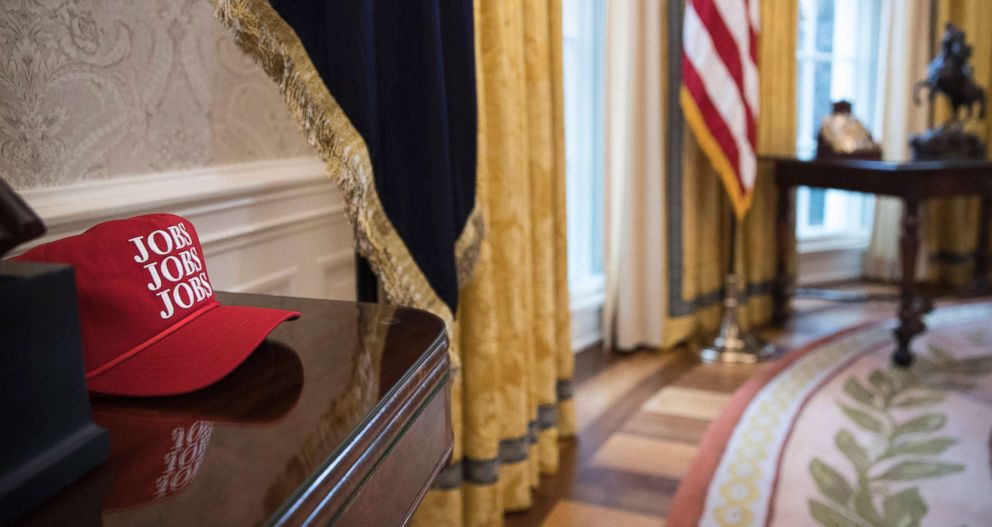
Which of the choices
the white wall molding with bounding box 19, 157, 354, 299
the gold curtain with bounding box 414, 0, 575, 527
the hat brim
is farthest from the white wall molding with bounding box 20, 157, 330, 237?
the hat brim

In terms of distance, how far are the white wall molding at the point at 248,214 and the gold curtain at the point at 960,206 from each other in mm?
3309

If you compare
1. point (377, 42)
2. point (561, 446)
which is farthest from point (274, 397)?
point (561, 446)

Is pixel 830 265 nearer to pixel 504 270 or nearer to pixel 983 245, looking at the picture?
pixel 983 245

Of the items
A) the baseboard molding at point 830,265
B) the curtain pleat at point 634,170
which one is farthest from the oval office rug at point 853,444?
the baseboard molding at point 830,265

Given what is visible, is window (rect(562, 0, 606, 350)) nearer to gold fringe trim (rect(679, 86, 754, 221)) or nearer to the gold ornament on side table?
gold fringe trim (rect(679, 86, 754, 221))

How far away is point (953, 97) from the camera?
3000mm

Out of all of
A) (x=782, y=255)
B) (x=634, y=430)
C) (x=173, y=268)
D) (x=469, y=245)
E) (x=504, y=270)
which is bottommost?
(x=634, y=430)

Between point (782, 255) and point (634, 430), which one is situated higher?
point (782, 255)

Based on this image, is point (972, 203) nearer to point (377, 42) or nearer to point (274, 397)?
point (377, 42)

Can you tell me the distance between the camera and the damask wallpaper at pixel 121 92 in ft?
3.47

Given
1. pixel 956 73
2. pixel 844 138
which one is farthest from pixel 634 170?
pixel 956 73

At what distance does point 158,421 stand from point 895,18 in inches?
159

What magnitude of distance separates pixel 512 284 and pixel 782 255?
195 cm

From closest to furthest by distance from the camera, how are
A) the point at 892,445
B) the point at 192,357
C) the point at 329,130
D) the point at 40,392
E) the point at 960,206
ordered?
the point at 40,392 < the point at 192,357 < the point at 329,130 < the point at 892,445 < the point at 960,206
